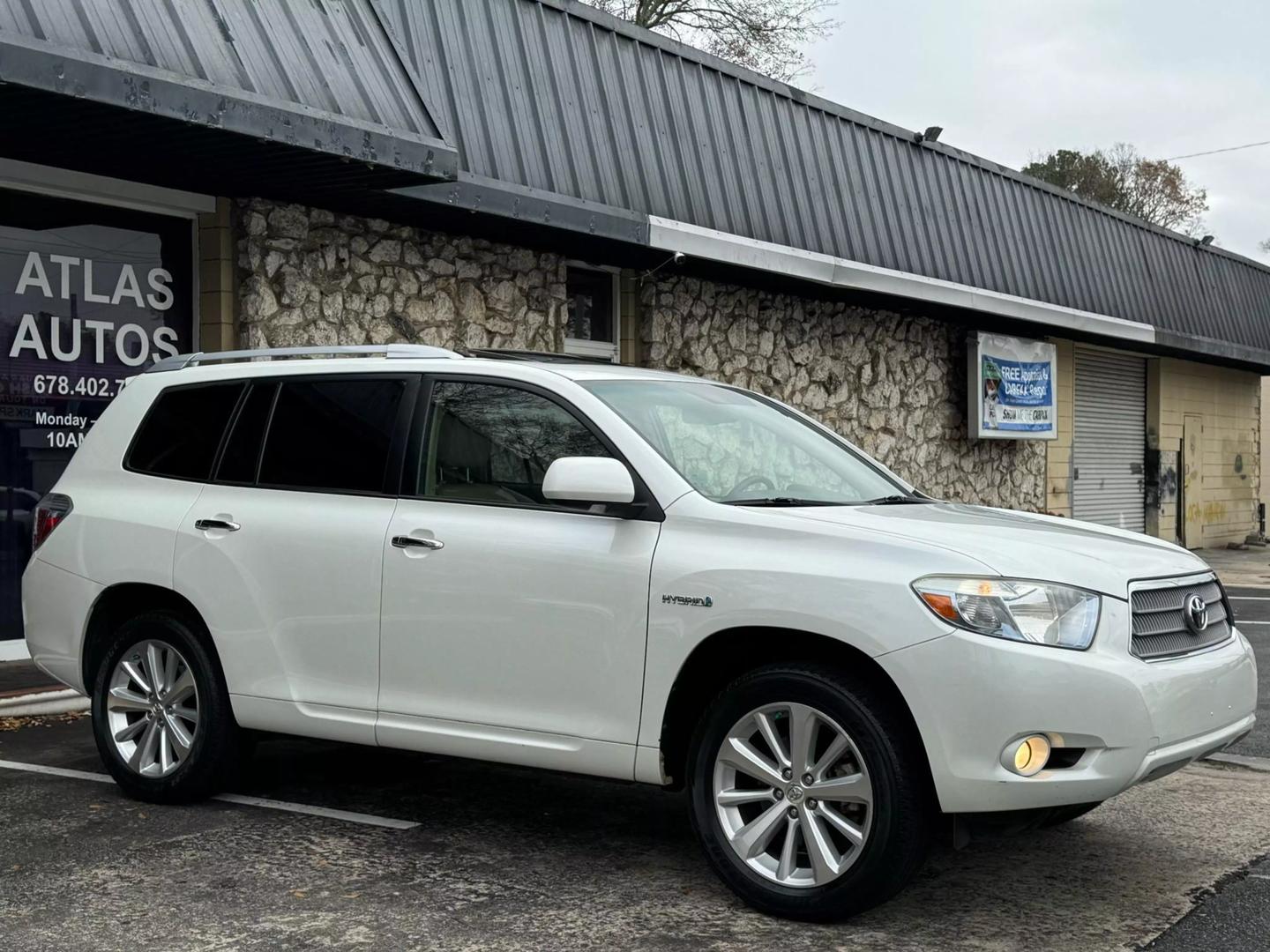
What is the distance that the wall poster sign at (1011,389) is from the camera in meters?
18.7

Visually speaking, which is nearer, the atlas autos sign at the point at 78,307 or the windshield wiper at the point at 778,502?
the windshield wiper at the point at 778,502

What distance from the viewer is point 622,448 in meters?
5.37

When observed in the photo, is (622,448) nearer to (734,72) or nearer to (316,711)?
(316,711)

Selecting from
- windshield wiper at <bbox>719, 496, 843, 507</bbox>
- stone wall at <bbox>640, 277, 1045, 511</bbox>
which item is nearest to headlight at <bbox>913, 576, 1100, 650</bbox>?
windshield wiper at <bbox>719, 496, 843, 507</bbox>

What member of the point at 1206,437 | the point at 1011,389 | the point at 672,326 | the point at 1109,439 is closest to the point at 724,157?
the point at 672,326

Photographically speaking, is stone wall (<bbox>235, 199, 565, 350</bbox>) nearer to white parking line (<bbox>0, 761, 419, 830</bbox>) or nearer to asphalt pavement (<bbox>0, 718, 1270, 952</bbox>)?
white parking line (<bbox>0, 761, 419, 830</bbox>)

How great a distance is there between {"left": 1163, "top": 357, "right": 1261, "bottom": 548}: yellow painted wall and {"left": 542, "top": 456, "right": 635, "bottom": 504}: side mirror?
→ 69.2ft

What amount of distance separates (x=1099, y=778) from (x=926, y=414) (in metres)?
13.9

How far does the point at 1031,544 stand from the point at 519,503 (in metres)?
1.89

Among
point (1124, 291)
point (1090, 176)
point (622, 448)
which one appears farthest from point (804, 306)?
point (1090, 176)

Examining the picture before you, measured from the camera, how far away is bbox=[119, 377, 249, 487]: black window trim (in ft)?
21.2

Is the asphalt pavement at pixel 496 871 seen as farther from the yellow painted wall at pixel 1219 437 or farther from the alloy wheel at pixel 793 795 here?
the yellow painted wall at pixel 1219 437

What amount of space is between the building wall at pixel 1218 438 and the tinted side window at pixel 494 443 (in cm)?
2080

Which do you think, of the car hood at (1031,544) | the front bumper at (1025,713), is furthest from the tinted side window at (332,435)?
the front bumper at (1025,713)
